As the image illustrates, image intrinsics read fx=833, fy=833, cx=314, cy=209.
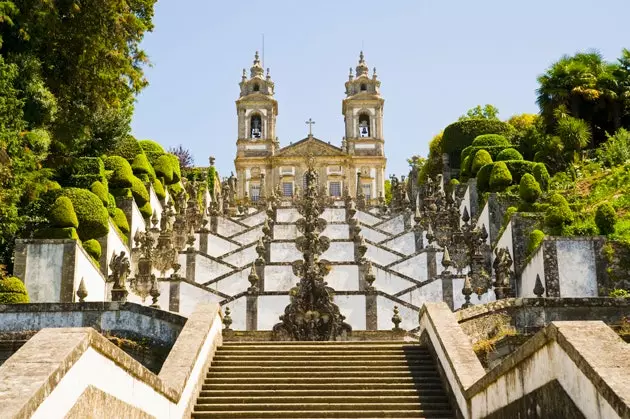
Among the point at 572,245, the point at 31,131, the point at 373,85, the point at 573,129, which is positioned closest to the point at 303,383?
the point at 572,245

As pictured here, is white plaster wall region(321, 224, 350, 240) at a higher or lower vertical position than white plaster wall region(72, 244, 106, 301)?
higher

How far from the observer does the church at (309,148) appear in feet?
201

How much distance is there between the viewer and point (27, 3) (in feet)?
69.5

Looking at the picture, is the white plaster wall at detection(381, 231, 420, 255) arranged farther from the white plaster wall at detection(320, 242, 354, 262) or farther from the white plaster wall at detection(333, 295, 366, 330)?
the white plaster wall at detection(333, 295, 366, 330)

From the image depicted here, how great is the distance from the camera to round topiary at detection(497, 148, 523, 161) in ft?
100

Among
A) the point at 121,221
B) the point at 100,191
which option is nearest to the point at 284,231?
the point at 121,221

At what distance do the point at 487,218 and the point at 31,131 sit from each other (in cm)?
1439

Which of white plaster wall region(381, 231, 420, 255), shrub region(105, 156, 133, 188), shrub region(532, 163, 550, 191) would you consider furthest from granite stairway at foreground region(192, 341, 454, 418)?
white plaster wall region(381, 231, 420, 255)

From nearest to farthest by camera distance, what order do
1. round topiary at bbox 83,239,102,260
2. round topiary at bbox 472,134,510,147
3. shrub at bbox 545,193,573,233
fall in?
1. shrub at bbox 545,193,573,233
2. round topiary at bbox 83,239,102,260
3. round topiary at bbox 472,134,510,147

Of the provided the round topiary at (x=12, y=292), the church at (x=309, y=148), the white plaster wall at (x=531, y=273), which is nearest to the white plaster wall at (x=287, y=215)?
the white plaster wall at (x=531, y=273)

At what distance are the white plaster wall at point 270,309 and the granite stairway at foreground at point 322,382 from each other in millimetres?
6990

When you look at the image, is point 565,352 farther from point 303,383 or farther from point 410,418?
point 303,383

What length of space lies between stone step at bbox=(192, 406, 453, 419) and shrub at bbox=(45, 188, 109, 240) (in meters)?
12.7

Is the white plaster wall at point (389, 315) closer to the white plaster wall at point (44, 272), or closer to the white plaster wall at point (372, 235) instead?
the white plaster wall at point (44, 272)
